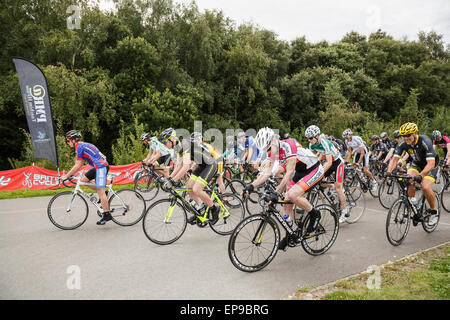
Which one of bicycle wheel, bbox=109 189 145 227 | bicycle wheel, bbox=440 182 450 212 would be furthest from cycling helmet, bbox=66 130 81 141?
bicycle wheel, bbox=440 182 450 212

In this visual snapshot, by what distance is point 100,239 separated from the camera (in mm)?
6297

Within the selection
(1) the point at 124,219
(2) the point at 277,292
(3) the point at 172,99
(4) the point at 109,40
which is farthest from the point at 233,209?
(4) the point at 109,40

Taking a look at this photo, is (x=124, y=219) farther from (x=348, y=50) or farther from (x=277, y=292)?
(x=348, y=50)

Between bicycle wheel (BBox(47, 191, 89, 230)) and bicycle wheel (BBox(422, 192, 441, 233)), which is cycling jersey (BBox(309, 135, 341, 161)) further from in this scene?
bicycle wheel (BBox(47, 191, 89, 230))

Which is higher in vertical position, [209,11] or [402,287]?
[209,11]

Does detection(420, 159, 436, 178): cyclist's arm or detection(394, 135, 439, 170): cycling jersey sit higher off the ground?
detection(394, 135, 439, 170): cycling jersey

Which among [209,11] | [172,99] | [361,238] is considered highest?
[209,11]

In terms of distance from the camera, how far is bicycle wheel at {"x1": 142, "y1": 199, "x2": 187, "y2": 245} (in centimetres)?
585

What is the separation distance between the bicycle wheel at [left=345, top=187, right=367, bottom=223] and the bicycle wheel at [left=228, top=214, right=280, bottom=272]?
11.1ft

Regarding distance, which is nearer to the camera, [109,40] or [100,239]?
[100,239]

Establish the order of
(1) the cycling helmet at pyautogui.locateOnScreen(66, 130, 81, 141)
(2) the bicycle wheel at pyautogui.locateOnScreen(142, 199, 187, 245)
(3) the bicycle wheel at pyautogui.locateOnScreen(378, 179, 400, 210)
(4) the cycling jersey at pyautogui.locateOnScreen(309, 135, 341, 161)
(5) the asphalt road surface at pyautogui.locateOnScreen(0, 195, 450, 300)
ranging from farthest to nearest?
(3) the bicycle wheel at pyautogui.locateOnScreen(378, 179, 400, 210) → (1) the cycling helmet at pyautogui.locateOnScreen(66, 130, 81, 141) → (4) the cycling jersey at pyautogui.locateOnScreen(309, 135, 341, 161) → (2) the bicycle wheel at pyautogui.locateOnScreen(142, 199, 187, 245) → (5) the asphalt road surface at pyautogui.locateOnScreen(0, 195, 450, 300)

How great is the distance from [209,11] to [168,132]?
1220 inches

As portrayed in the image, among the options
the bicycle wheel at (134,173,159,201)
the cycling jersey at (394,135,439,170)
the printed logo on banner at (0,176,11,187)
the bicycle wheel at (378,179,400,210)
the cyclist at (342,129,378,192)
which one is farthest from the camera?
the printed logo on banner at (0,176,11,187)

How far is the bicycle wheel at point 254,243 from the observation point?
178 inches
